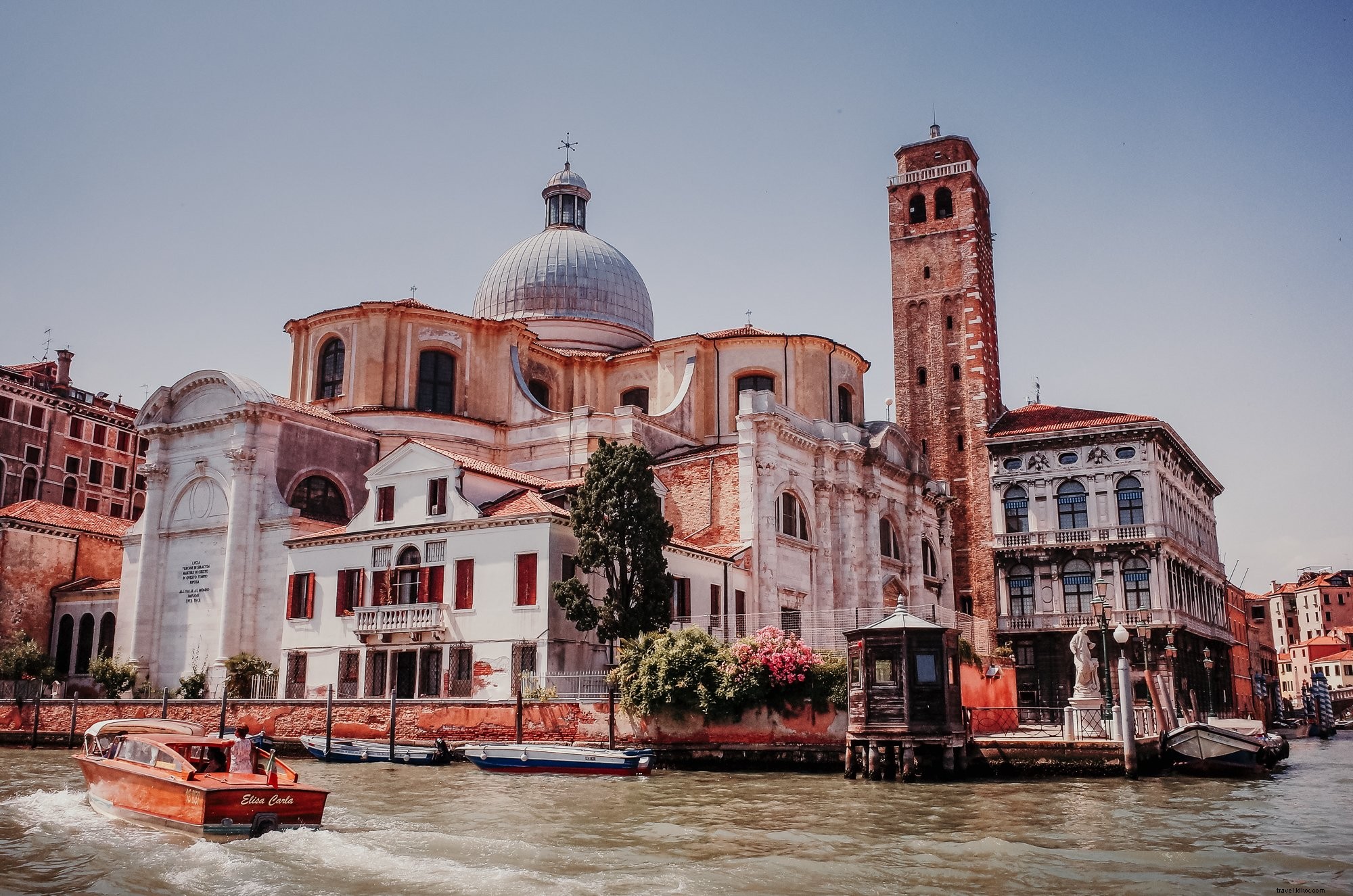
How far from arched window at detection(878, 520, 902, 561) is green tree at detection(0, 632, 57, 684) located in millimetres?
26162

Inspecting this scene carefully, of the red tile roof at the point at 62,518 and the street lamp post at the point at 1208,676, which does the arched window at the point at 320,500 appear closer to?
the red tile roof at the point at 62,518

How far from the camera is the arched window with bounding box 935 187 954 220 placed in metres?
49.9

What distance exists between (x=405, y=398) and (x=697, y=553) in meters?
12.4

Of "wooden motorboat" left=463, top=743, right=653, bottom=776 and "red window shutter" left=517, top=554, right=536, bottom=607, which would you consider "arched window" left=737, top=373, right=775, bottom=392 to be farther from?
"wooden motorboat" left=463, top=743, right=653, bottom=776

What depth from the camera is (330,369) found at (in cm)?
4012

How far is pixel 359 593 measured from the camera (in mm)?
30578

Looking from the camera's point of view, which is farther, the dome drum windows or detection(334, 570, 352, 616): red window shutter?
the dome drum windows

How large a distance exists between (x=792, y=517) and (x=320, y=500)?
47.0ft

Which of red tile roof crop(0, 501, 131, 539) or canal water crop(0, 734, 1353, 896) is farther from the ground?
red tile roof crop(0, 501, 131, 539)

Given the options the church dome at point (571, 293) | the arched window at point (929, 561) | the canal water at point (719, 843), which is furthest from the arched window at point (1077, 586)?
the canal water at point (719, 843)

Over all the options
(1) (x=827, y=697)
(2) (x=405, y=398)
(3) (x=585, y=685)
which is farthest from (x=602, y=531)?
(2) (x=405, y=398)

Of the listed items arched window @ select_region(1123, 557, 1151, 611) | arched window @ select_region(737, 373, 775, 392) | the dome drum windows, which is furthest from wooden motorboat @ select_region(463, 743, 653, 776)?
arched window @ select_region(1123, 557, 1151, 611)

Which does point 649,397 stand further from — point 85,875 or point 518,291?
point 85,875

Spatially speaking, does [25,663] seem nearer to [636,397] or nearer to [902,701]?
[636,397]
